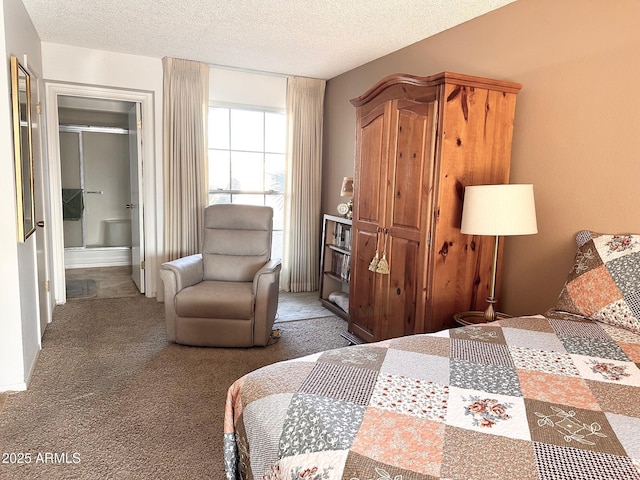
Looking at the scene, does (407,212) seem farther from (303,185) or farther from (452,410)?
(303,185)

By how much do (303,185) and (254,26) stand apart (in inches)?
78.7

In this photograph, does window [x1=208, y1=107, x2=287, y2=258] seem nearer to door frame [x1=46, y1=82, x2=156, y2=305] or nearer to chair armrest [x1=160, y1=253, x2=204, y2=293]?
door frame [x1=46, y1=82, x2=156, y2=305]

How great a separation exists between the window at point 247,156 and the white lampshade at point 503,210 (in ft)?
10.4

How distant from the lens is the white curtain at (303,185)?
5.02 m

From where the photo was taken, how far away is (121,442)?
2141 mm

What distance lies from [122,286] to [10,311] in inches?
109

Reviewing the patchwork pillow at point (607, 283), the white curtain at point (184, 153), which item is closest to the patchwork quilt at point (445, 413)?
the patchwork pillow at point (607, 283)

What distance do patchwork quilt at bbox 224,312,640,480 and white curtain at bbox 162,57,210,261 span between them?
3.40m

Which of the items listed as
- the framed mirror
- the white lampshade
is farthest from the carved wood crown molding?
the framed mirror

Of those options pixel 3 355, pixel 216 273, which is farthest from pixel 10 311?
pixel 216 273

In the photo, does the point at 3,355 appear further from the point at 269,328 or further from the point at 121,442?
the point at 269,328

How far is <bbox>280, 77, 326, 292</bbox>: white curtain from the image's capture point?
5023 mm

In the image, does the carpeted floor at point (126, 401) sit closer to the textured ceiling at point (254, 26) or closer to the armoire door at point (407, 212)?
the armoire door at point (407, 212)

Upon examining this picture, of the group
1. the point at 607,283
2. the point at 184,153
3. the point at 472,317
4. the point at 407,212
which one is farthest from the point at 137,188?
the point at 607,283
